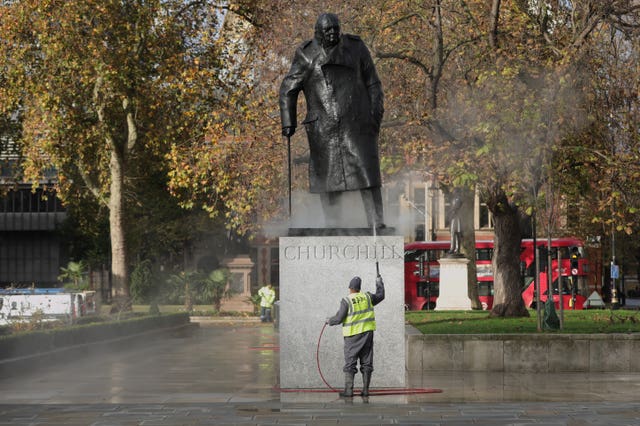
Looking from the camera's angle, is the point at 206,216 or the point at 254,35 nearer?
the point at 254,35

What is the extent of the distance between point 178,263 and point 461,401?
66.0 metres

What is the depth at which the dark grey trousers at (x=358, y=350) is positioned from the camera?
47.3ft

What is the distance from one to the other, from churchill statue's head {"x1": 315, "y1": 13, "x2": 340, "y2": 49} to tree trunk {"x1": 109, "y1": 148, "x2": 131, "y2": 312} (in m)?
24.3

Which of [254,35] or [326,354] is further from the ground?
[254,35]

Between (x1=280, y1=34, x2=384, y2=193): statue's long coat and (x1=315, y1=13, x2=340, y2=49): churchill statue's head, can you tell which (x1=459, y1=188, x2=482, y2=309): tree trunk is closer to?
(x1=280, y1=34, x2=384, y2=193): statue's long coat

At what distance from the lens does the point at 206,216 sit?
61562 mm

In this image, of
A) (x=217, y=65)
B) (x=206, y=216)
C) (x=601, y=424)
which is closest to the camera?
(x=601, y=424)

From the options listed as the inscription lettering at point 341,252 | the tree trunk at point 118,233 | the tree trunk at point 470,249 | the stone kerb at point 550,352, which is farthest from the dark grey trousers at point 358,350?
the tree trunk at point 470,249

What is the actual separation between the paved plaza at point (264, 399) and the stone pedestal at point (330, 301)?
0.43 metres

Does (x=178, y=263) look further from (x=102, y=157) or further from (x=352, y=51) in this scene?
(x=352, y=51)

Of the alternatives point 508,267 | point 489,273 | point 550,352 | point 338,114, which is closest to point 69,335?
point 508,267

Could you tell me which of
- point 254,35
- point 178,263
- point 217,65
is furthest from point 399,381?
point 178,263

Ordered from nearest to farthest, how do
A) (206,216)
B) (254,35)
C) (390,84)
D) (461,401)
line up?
(461,401) < (390,84) < (254,35) < (206,216)

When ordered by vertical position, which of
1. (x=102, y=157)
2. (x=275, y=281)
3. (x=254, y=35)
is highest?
(x=254, y=35)
